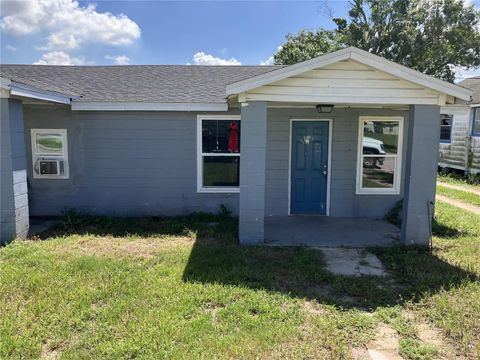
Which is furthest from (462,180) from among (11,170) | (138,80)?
(11,170)

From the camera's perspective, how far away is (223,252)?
5902 millimetres

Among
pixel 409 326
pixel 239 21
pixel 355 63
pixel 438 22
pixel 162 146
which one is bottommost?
pixel 409 326

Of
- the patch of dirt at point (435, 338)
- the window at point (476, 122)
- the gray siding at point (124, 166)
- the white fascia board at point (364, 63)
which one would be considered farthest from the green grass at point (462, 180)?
the patch of dirt at point (435, 338)

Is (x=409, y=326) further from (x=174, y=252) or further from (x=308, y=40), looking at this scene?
(x=308, y=40)

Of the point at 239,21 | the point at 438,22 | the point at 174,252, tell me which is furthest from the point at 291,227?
the point at 438,22

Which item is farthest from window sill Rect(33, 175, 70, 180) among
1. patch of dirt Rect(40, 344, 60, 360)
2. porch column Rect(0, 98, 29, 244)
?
patch of dirt Rect(40, 344, 60, 360)

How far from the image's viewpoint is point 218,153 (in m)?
8.39

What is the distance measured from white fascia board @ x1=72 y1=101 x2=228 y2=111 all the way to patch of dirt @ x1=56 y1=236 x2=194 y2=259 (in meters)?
2.76

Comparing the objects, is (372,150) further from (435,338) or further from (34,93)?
(34,93)

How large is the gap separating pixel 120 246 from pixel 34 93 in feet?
9.86

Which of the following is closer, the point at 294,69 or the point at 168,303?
the point at 168,303

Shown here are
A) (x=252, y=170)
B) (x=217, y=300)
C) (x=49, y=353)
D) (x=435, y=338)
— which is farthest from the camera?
(x=252, y=170)

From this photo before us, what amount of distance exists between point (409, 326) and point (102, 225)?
238 inches

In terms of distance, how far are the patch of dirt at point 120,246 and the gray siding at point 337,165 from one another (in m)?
2.64
